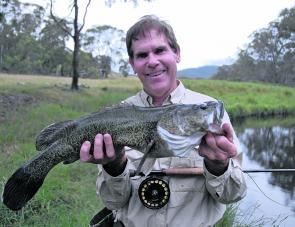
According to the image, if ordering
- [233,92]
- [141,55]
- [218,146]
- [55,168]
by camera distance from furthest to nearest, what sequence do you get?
[233,92], [55,168], [141,55], [218,146]

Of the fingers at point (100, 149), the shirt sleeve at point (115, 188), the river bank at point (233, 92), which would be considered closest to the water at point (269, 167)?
the river bank at point (233, 92)

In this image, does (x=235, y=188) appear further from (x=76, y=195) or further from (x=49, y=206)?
(x=76, y=195)

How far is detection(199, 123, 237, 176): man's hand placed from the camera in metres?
2.79

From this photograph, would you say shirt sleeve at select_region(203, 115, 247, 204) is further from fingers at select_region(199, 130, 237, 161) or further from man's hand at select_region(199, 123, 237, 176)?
fingers at select_region(199, 130, 237, 161)

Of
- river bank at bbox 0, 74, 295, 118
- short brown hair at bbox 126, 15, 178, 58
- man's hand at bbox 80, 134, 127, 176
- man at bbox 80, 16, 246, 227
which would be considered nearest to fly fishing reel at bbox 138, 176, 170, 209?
man at bbox 80, 16, 246, 227

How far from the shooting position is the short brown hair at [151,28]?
10.9 feet

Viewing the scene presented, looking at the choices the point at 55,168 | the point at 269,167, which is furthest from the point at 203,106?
the point at 269,167

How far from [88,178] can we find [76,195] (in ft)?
5.18

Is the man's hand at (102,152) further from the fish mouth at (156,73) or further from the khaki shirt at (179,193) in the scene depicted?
the fish mouth at (156,73)

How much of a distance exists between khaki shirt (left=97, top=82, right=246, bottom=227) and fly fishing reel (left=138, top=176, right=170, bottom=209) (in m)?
0.03

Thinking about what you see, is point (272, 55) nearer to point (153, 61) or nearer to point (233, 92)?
point (233, 92)

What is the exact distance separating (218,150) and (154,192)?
54 cm

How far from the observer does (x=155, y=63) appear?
128 inches

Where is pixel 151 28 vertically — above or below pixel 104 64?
above
